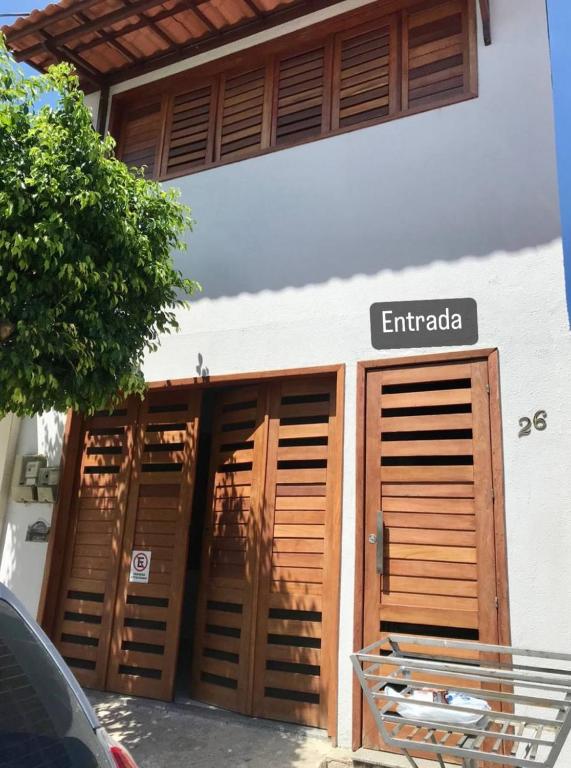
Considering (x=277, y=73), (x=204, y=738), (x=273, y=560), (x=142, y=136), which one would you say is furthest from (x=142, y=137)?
(x=204, y=738)

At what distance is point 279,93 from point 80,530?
4982mm

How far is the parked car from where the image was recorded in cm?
161

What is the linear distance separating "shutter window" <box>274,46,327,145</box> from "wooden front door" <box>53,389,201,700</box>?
9.29 ft

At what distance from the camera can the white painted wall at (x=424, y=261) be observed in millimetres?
4230

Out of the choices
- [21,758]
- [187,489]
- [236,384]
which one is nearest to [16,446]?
[187,489]

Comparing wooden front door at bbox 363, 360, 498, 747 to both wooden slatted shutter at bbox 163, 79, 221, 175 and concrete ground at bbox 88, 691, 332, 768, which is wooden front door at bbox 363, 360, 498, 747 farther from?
wooden slatted shutter at bbox 163, 79, 221, 175

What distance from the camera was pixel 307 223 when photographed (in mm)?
5668

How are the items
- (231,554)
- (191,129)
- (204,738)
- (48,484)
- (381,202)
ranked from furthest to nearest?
(191,129) → (48,484) → (231,554) → (381,202) → (204,738)

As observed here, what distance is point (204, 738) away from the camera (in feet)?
14.9

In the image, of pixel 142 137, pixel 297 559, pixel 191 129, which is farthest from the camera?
pixel 142 137

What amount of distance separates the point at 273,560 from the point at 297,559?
9.3 inches

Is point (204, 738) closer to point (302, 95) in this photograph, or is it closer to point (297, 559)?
point (297, 559)

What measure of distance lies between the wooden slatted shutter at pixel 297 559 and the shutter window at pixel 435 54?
9.13 ft

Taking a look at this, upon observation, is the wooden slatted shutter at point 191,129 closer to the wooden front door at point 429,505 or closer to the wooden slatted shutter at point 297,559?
the wooden slatted shutter at point 297,559
